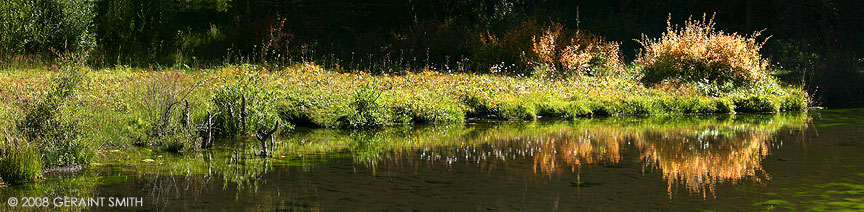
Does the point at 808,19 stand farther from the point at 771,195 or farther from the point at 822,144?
the point at 771,195

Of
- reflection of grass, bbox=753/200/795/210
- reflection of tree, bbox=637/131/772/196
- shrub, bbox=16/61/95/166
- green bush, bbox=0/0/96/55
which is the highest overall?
green bush, bbox=0/0/96/55

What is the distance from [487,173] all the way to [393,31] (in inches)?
687

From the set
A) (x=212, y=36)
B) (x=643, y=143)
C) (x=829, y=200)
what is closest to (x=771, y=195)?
(x=829, y=200)

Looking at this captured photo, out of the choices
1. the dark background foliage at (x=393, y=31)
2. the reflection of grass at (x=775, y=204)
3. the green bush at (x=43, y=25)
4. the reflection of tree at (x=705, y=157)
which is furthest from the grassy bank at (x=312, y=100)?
the reflection of grass at (x=775, y=204)

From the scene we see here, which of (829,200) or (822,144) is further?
(822,144)

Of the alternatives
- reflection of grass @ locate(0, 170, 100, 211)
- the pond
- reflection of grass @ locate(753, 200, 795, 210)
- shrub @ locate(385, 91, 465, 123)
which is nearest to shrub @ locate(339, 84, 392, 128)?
the pond

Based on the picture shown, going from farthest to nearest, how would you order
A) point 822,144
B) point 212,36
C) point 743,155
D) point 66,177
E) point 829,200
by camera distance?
point 212,36 → point 822,144 → point 743,155 → point 66,177 → point 829,200

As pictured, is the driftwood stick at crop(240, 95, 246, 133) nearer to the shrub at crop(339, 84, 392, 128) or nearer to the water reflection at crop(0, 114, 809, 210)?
the water reflection at crop(0, 114, 809, 210)

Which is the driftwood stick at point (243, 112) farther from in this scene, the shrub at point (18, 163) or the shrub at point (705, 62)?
the shrub at point (705, 62)

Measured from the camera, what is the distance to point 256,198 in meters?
9.49

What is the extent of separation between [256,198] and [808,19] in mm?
28689

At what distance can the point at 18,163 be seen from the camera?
10.2 meters

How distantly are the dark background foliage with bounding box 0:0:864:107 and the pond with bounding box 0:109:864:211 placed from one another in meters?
7.15

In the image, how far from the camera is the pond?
9297 mm
